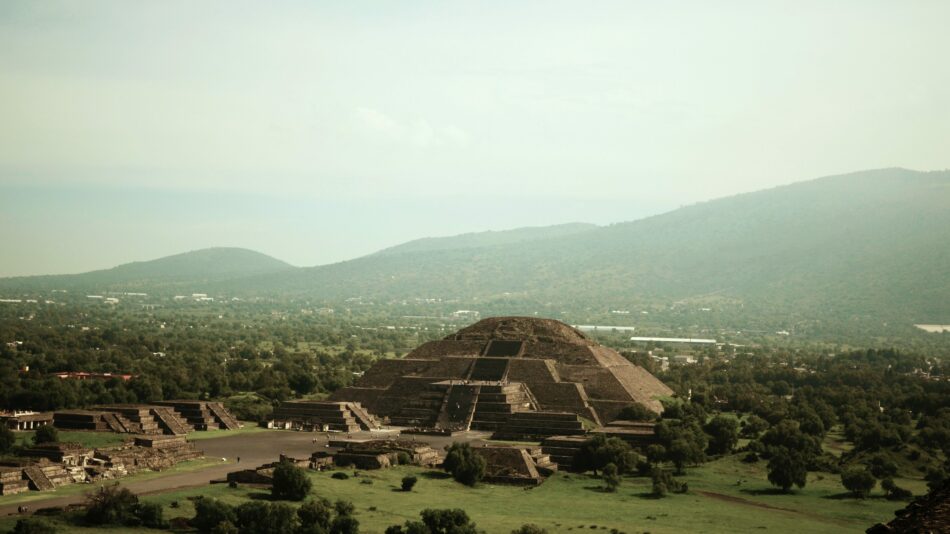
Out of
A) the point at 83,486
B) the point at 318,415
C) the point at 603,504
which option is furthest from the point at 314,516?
the point at 318,415

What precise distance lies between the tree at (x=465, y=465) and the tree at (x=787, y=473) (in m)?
15.1

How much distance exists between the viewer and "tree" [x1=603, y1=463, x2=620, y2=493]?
61656mm

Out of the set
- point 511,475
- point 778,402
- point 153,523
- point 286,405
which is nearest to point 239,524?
point 153,523

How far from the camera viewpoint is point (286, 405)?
283 ft

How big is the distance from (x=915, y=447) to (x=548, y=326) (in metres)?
33.2

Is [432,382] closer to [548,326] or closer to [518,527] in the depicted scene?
[548,326]

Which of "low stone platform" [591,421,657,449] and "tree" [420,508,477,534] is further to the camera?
"low stone platform" [591,421,657,449]

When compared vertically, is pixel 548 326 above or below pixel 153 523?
above

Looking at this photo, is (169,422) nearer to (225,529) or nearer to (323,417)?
(323,417)

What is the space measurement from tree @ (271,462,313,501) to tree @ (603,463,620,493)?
53.5ft

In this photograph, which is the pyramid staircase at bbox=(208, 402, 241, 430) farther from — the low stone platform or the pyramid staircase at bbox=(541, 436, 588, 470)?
the low stone platform

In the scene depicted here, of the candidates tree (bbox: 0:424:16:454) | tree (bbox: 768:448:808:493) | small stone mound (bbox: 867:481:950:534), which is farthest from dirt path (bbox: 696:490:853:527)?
small stone mound (bbox: 867:481:950:534)

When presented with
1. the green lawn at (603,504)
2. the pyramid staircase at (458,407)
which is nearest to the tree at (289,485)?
the green lawn at (603,504)

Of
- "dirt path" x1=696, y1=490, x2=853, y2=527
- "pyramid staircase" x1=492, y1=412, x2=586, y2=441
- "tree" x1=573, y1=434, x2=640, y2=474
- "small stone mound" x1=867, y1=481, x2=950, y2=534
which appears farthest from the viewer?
"pyramid staircase" x1=492, y1=412, x2=586, y2=441
